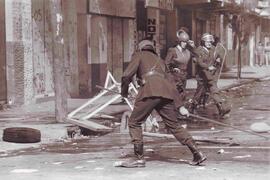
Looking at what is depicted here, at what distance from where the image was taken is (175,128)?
25.6ft

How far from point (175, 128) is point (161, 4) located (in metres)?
18.9

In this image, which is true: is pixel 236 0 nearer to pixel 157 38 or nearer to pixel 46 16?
pixel 157 38

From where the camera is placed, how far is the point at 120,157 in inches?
337

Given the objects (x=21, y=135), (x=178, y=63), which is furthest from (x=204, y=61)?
(x=21, y=135)

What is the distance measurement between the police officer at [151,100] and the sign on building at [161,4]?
17152mm

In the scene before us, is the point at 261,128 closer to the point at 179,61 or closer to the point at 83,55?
the point at 179,61

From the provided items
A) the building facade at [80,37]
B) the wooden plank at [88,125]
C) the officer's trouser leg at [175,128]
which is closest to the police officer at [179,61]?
the wooden plank at [88,125]

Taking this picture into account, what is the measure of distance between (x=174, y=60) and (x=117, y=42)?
1004 cm

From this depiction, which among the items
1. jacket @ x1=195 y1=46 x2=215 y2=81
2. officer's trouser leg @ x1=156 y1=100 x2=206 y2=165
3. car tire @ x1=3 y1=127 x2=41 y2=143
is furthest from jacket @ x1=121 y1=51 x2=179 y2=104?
jacket @ x1=195 y1=46 x2=215 y2=81

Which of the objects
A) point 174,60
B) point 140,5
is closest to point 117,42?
point 140,5

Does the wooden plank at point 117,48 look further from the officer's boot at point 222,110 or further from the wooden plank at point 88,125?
the wooden plank at point 88,125

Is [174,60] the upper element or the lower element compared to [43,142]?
upper

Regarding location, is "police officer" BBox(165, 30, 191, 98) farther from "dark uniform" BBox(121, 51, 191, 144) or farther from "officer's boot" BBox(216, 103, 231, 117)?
"dark uniform" BBox(121, 51, 191, 144)

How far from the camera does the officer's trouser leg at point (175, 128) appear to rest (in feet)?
25.3
